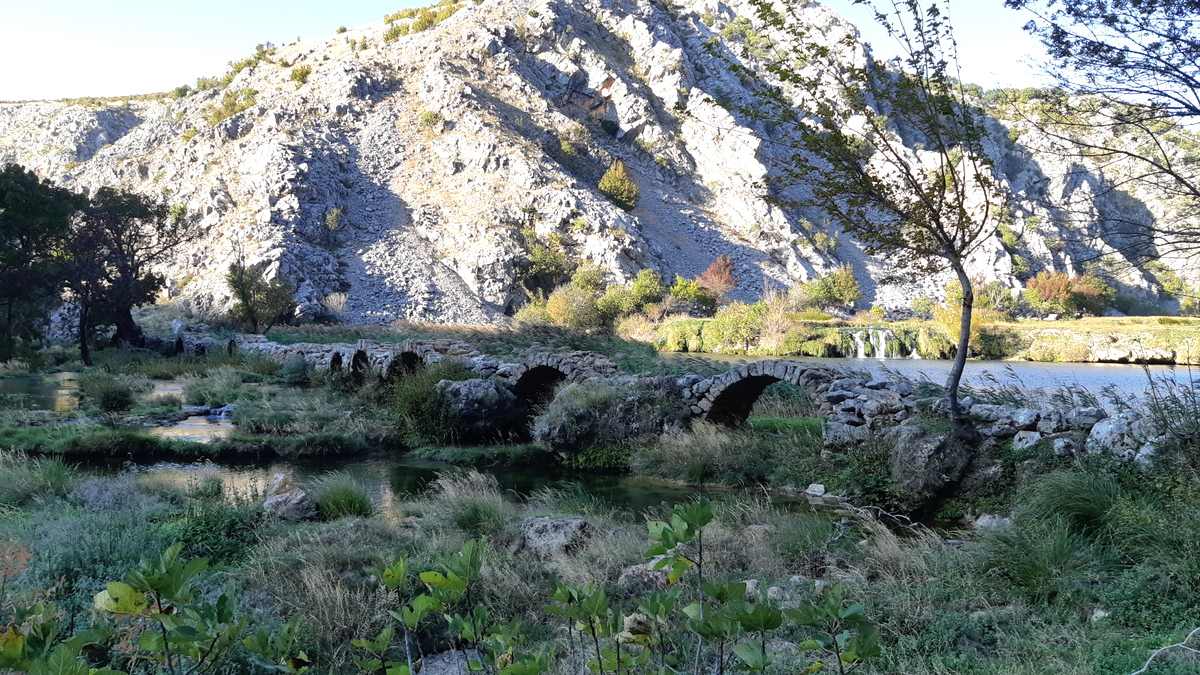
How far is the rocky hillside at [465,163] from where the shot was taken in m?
46.5

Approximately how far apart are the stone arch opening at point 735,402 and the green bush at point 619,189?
1650 inches

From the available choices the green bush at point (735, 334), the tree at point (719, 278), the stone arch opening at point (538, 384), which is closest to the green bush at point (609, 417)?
the stone arch opening at point (538, 384)

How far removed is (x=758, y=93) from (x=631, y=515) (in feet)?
16.6

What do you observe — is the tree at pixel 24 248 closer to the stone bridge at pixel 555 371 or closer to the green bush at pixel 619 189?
the stone bridge at pixel 555 371

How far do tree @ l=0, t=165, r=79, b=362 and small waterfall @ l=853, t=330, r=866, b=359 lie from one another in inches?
1122

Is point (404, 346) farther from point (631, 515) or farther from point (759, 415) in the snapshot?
point (631, 515)

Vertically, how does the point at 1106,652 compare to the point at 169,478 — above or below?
above

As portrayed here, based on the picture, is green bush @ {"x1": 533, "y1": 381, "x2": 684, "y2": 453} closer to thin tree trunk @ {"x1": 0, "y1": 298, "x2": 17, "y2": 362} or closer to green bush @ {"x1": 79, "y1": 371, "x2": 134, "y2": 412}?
green bush @ {"x1": 79, "y1": 371, "x2": 134, "y2": 412}

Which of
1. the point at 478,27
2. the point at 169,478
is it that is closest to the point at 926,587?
the point at 169,478

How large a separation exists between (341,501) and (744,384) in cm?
668

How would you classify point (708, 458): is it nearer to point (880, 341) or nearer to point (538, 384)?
point (538, 384)

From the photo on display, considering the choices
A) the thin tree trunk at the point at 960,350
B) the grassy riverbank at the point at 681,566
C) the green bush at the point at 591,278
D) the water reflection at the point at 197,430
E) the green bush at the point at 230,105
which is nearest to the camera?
the grassy riverbank at the point at 681,566

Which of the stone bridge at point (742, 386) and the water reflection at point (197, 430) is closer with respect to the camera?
the stone bridge at point (742, 386)

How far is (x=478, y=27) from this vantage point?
62.4m
